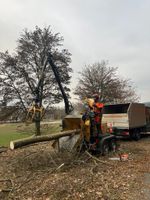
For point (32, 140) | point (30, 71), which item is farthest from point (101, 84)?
point (32, 140)

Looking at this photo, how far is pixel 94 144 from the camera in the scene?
38.2 ft

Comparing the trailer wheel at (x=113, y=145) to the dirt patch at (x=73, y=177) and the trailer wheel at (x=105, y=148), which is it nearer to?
the trailer wheel at (x=105, y=148)

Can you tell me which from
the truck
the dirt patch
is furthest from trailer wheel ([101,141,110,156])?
the truck

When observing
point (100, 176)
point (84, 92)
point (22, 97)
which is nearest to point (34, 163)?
point (100, 176)

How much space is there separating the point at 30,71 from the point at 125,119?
34.7 ft

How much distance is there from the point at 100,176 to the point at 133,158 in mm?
3437

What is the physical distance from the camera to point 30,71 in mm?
23391

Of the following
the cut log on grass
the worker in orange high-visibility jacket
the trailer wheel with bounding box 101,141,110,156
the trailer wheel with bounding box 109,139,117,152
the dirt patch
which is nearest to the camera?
the dirt patch

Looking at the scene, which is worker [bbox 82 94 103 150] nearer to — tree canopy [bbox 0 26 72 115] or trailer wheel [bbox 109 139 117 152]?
trailer wheel [bbox 109 139 117 152]

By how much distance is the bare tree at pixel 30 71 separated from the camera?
74.7ft

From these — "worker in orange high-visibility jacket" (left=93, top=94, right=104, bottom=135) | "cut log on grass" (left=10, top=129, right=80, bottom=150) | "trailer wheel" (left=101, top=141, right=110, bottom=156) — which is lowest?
"trailer wheel" (left=101, top=141, right=110, bottom=156)

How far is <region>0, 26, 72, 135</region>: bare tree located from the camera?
22.8m

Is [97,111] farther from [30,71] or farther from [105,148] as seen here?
[30,71]

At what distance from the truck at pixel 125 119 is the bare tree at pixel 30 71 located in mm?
6870
